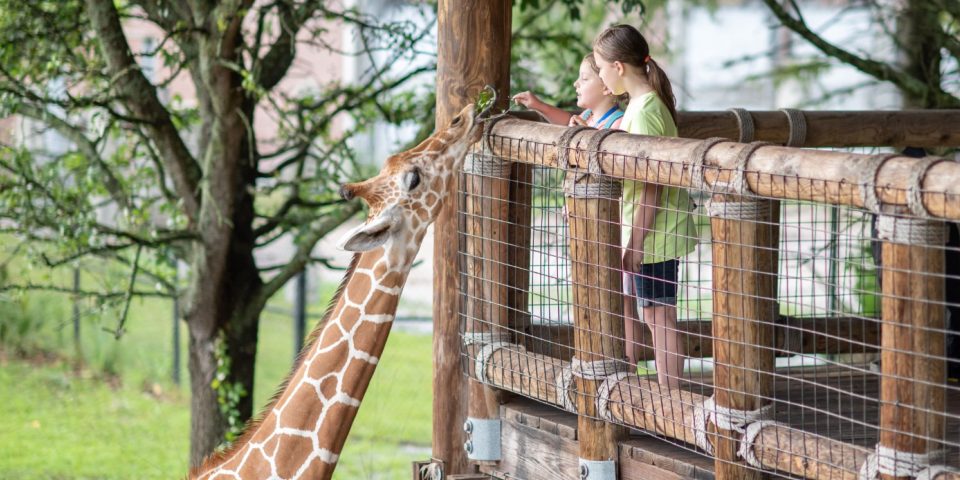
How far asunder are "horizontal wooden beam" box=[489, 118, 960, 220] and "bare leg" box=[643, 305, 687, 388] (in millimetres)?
585

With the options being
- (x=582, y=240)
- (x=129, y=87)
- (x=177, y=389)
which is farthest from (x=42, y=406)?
(x=582, y=240)

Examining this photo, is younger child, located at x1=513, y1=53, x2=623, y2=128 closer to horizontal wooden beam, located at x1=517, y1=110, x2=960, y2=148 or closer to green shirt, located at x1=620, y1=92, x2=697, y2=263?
green shirt, located at x1=620, y1=92, x2=697, y2=263

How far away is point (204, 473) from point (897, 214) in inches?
101

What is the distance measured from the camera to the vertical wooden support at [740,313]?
10.3 feet

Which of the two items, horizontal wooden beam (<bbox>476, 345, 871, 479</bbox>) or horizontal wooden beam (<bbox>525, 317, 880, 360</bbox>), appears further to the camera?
horizontal wooden beam (<bbox>525, 317, 880, 360</bbox>)

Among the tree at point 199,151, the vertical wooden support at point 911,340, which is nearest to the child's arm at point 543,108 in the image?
the vertical wooden support at point 911,340

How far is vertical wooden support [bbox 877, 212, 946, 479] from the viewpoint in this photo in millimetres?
2686

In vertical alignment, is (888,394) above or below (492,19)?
below

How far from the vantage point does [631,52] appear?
3.92m

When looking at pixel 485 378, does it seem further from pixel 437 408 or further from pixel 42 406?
pixel 42 406

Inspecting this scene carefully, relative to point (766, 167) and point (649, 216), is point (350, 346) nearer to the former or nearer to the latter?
A: point (649, 216)

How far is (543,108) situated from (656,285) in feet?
2.72

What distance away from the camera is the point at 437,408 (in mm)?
4453

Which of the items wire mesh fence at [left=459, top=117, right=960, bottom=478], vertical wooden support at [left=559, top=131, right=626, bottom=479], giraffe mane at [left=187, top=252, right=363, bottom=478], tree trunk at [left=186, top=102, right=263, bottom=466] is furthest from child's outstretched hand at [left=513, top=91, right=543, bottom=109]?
tree trunk at [left=186, top=102, right=263, bottom=466]
